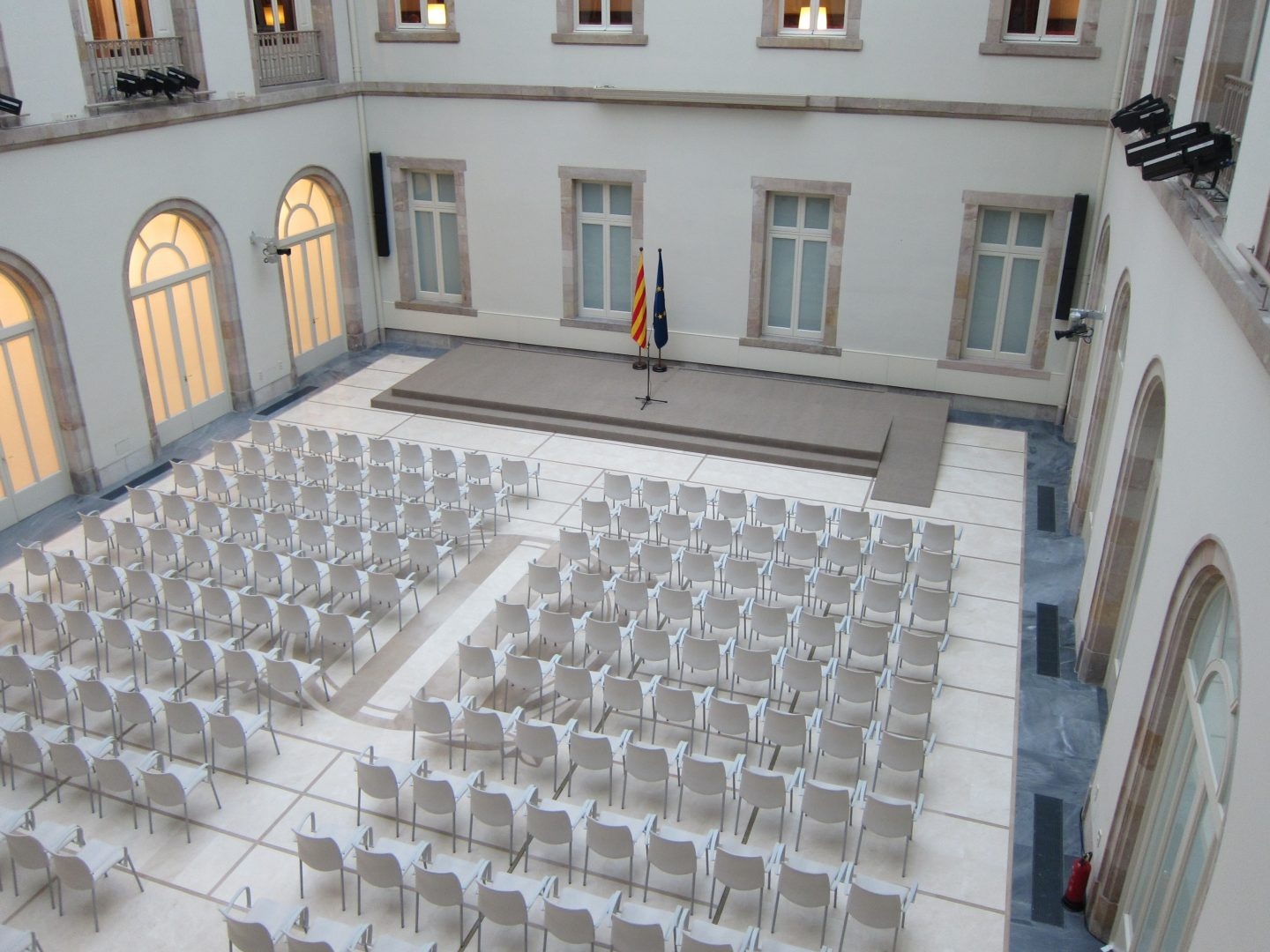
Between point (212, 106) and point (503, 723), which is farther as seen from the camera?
point (212, 106)

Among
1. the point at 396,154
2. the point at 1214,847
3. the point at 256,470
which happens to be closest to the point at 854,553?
the point at 1214,847

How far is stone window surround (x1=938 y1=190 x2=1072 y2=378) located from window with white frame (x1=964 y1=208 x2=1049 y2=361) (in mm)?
131

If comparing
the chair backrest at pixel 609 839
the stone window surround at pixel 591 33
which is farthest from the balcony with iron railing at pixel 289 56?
the chair backrest at pixel 609 839

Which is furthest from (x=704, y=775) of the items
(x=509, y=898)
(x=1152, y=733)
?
(x=1152, y=733)

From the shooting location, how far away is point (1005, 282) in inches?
630

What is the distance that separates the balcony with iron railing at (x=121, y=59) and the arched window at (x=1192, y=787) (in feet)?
43.9

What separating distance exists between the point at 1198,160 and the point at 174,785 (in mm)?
8430

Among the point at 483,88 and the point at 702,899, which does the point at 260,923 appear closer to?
the point at 702,899

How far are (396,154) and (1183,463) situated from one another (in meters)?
15.0

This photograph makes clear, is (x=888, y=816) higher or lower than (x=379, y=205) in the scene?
lower

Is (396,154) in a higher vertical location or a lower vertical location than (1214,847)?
higher

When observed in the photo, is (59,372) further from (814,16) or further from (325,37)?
(814,16)

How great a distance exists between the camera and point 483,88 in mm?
17531

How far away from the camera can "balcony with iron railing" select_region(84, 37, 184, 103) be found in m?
13.2
